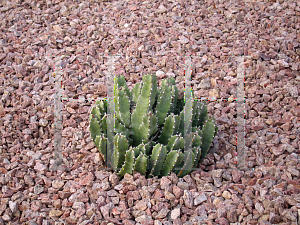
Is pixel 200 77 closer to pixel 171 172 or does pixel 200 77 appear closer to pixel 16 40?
pixel 171 172

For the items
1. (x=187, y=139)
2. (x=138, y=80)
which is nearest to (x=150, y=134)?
(x=187, y=139)

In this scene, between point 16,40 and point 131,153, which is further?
point 16,40

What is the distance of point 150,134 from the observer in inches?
100

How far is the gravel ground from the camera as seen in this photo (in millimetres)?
2436

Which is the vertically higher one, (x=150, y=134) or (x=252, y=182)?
(x=150, y=134)

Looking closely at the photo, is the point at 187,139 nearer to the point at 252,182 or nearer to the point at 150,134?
the point at 150,134

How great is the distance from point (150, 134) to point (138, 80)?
1458 mm

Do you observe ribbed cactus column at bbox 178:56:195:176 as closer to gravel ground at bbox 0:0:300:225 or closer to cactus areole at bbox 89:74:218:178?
cactus areole at bbox 89:74:218:178

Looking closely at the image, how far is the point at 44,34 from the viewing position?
181 inches

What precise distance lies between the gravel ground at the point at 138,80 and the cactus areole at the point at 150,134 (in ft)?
0.40

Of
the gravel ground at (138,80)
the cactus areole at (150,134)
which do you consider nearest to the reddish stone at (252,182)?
the gravel ground at (138,80)

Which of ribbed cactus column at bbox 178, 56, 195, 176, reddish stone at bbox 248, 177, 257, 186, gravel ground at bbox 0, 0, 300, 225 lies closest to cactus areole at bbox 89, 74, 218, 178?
ribbed cactus column at bbox 178, 56, 195, 176

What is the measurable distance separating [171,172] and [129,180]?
0.34 m

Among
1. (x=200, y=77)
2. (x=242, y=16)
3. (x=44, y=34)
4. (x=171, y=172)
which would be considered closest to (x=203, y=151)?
(x=171, y=172)
